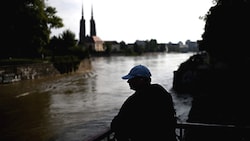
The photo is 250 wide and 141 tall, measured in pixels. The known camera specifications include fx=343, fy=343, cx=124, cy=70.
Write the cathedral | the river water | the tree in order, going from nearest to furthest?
the river water → the tree → the cathedral

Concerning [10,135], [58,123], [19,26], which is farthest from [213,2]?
[19,26]

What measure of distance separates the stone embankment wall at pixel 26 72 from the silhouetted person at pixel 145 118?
3280 cm

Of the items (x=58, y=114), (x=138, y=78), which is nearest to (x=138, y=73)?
(x=138, y=78)

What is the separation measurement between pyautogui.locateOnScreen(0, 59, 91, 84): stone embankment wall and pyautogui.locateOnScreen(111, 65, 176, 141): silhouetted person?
32.8 metres

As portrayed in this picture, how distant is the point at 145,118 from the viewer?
3379mm

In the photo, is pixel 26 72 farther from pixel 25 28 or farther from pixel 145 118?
pixel 145 118

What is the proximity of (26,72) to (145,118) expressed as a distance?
3704 cm

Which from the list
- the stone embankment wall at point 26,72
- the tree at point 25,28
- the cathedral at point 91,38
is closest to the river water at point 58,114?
the stone embankment wall at point 26,72

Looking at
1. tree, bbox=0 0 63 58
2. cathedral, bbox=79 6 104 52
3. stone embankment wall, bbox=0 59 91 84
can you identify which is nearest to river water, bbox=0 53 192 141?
stone embankment wall, bbox=0 59 91 84

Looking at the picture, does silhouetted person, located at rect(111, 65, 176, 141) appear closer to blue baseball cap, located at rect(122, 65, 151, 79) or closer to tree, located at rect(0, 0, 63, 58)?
blue baseball cap, located at rect(122, 65, 151, 79)

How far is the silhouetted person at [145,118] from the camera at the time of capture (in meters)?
3.35

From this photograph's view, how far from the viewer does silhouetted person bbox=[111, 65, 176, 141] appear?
11.0 ft

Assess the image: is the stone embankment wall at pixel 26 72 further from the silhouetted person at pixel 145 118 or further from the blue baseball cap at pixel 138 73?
the silhouetted person at pixel 145 118

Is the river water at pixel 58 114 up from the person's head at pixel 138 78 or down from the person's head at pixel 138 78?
down
